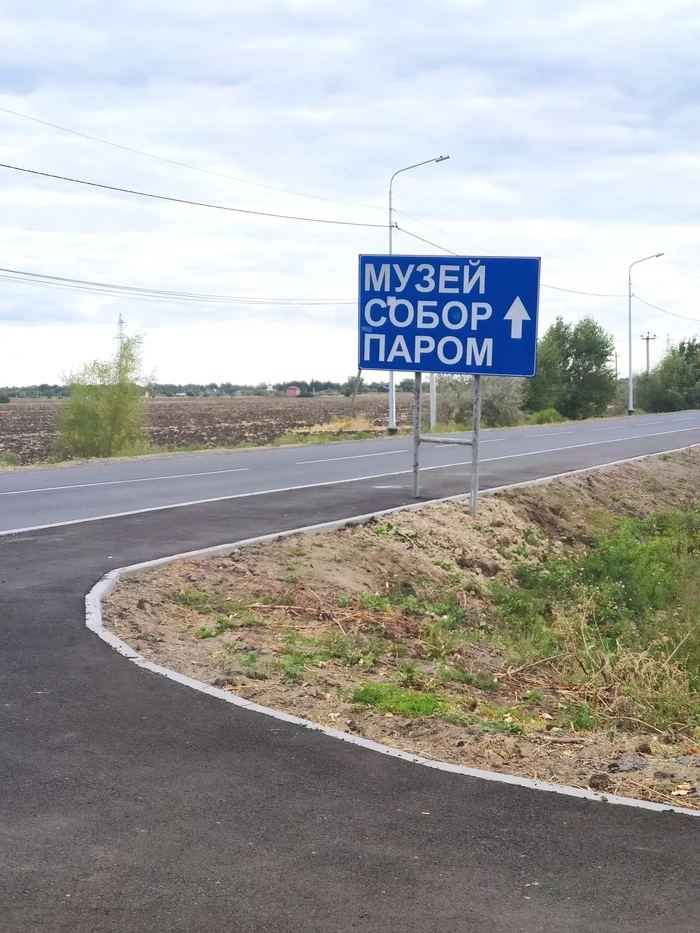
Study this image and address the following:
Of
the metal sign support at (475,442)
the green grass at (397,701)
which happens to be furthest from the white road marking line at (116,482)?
the green grass at (397,701)

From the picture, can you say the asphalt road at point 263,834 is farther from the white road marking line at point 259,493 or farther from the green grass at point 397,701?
the white road marking line at point 259,493

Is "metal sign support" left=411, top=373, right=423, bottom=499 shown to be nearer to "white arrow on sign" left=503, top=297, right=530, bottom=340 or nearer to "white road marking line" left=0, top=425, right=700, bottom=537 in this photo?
"white arrow on sign" left=503, top=297, right=530, bottom=340

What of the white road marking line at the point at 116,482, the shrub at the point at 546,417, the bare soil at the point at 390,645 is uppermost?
the shrub at the point at 546,417

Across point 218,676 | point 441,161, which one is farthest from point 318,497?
point 441,161

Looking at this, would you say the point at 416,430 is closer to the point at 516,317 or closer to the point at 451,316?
the point at 451,316

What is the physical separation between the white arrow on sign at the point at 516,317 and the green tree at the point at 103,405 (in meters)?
24.3

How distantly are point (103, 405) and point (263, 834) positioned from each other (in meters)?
32.9

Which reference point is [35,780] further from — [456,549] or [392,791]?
[456,549]

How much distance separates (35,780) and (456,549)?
9138mm

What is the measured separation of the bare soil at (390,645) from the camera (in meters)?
5.80

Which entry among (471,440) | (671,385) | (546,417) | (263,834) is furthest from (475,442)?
(671,385)

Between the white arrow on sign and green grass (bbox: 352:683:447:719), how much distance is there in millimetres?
7625

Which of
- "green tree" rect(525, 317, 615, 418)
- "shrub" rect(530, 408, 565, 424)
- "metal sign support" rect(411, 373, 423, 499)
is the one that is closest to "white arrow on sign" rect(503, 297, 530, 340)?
"metal sign support" rect(411, 373, 423, 499)

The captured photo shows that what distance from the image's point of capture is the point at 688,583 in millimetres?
14516
